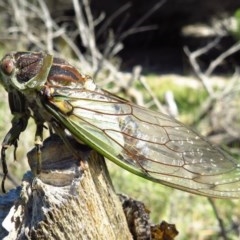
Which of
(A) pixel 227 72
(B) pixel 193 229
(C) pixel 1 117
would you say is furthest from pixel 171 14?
(B) pixel 193 229

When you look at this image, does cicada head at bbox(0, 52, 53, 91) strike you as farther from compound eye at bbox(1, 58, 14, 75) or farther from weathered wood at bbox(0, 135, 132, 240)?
weathered wood at bbox(0, 135, 132, 240)

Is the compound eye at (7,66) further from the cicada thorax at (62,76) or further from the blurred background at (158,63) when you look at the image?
the blurred background at (158,63)

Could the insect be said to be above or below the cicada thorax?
below

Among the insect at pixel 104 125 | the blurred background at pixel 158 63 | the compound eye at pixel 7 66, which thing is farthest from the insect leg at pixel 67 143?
the blurred background at pixel 158 63

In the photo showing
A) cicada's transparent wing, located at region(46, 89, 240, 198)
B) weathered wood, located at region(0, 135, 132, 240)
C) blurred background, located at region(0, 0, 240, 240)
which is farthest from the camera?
blurred background, located at region(0, 0, 240, 240)

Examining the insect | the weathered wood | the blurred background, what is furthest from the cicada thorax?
the blurred background

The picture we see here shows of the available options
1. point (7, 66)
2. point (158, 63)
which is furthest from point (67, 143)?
point (158, 63)

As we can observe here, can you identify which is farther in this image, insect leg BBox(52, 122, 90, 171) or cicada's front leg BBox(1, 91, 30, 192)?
cicada's front leg BBox(1, 91, 30, 192)
